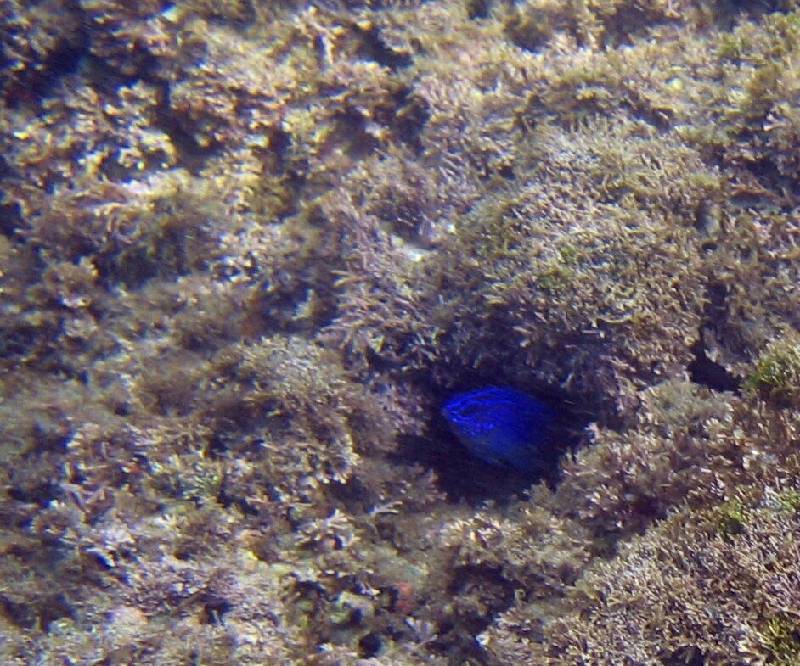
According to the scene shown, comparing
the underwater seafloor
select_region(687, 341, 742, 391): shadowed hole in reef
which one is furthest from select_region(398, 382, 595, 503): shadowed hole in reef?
select_region(687, 341, 742, 391): shadowed hole in reef

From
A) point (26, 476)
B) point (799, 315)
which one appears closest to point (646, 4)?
point (799, 315)

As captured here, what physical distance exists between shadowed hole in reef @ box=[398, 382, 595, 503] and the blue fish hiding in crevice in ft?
0.14

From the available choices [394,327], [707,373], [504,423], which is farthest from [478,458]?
[707,373]

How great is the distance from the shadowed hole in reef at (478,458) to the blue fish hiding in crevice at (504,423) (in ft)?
0.14

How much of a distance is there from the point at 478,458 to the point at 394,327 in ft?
2.43

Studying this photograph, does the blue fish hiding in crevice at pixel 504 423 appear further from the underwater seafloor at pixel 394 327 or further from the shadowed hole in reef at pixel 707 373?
the shadowed hole in reef at pixel 707 373

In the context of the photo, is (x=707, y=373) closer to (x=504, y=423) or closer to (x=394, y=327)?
(x=504, y=423)

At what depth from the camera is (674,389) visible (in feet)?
9.03

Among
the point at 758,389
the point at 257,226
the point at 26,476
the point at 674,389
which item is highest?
the point at 758,389

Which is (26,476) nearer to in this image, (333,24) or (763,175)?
(333,24)

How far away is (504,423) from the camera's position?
2936 millimetres

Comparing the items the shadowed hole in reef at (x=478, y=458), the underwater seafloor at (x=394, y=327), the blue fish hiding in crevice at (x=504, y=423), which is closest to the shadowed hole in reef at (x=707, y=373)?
the underwater seafloor at (x=394, y=327)

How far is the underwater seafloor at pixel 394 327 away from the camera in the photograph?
8.26 feet

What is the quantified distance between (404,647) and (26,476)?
192cm
